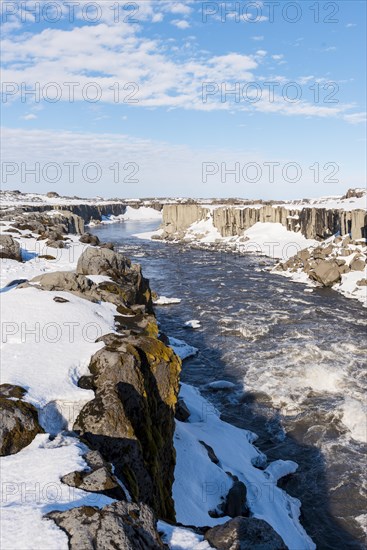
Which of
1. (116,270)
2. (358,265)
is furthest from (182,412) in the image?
(358,265)

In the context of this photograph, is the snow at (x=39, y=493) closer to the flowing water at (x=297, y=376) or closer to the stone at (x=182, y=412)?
the stone at (x=182, y=412)

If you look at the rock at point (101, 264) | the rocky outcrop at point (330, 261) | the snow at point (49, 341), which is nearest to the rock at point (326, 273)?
the rocky outcrop at point (330, 261)

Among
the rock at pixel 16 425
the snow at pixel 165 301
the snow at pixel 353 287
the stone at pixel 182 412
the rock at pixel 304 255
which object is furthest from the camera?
the rock at pixel 304 255

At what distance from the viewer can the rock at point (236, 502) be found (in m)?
13.1

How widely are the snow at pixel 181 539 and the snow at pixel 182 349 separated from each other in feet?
69.6

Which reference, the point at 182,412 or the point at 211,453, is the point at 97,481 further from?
the point at 182,412

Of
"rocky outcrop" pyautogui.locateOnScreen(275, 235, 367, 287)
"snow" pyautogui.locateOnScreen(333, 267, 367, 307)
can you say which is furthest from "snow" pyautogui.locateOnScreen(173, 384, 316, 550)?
"rocky outcrop" pyautogui.locateOnScreen(275, 235, 367, 287)

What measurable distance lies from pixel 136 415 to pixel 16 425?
301cm

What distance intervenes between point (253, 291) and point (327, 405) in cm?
2675

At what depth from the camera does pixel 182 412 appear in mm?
19125

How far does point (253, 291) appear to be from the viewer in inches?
1939

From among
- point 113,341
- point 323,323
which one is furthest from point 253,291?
point 113,341

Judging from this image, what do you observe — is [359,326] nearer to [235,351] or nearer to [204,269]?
[235,351]

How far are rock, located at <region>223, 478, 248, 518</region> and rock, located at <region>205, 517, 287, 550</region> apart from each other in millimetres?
5061
